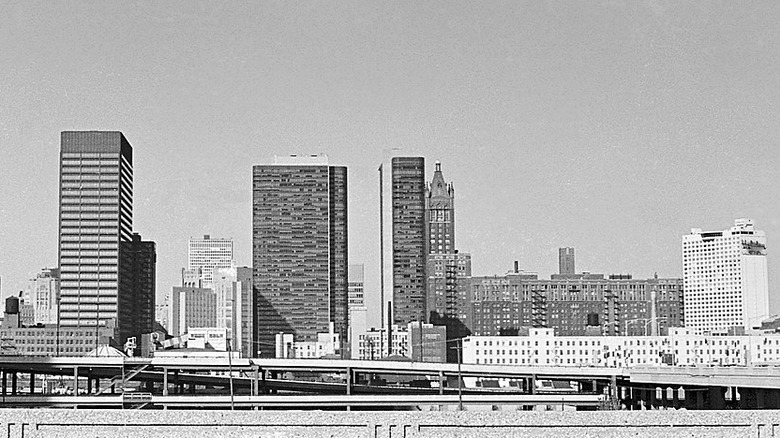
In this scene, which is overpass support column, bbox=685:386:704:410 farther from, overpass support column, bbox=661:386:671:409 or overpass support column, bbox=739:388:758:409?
overpass support column, bbox=661:386:671:409

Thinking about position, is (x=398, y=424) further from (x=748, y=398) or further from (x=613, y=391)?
(x=613, y=391)

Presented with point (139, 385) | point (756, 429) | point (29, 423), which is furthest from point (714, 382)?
point (139, 385)

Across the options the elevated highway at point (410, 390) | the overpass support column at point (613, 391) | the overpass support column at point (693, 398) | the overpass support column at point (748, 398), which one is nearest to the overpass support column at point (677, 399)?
the elevated highway at point (410, 390)

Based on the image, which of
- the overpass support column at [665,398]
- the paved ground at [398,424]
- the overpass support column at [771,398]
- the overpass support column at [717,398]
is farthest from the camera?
the overpass support column at [665,398]

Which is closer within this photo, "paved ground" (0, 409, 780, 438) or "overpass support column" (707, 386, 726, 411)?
"paved ground" (0, 409, 780, 438)

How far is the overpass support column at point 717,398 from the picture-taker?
10568cm

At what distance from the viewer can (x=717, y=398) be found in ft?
347

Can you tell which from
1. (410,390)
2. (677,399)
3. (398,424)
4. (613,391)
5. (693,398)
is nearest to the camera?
(398,424)

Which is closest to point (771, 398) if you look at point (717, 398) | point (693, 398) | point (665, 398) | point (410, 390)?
point (717, 398)

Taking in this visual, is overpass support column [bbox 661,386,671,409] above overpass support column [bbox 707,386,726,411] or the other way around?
the other way around

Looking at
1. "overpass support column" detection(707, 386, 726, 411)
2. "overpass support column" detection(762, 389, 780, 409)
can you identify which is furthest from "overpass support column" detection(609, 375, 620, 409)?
"overpass support column" detection(762, 389, 780, 409)

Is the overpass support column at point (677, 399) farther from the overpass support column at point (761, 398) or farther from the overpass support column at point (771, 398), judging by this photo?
the overpass support column at point (771, 398)

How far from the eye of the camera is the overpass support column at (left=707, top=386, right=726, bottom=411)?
10568 centimetres

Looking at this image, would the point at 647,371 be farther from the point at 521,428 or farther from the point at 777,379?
the point at 521,428
